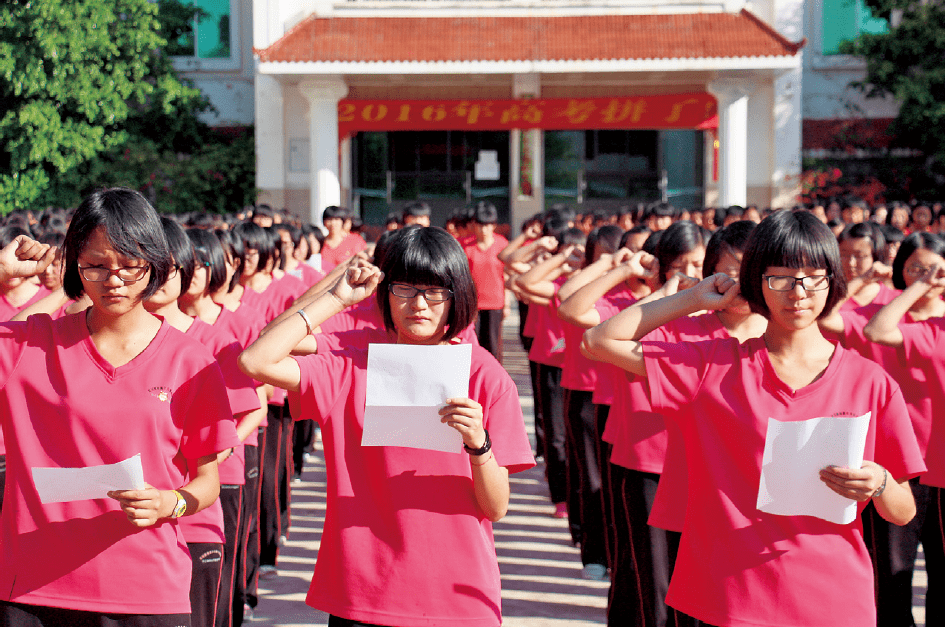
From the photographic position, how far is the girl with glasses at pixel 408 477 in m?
2.23

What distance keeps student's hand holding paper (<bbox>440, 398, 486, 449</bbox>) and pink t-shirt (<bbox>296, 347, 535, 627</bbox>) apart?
8 centimetres

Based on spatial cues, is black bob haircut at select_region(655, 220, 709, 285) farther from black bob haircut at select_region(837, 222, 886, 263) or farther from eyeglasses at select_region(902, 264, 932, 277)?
black bob haircut at select_region(837, 222, 886, 263)

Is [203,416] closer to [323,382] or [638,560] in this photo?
[323,382]

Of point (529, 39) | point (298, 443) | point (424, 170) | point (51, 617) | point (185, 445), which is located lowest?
point (298, 443)

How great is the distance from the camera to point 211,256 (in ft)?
12.5

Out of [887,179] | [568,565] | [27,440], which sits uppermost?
[887,179]

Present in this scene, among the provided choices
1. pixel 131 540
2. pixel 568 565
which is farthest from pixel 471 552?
pixel 568 565

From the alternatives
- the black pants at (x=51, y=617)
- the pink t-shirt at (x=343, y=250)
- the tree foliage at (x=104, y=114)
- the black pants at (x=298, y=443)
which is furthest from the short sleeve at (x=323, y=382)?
the tree foliage at (x=104, y=114)

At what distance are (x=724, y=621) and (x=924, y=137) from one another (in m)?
15.8

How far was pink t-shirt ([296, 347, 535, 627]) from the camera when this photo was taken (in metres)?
2.23

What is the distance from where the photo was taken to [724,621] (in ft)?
7.36

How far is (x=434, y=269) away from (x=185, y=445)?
0.65 m

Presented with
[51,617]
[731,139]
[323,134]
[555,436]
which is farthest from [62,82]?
[51,617]

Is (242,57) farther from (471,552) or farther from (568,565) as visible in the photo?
(471,552)
